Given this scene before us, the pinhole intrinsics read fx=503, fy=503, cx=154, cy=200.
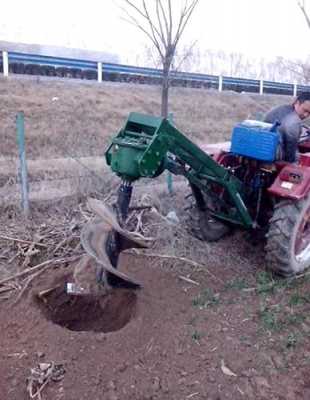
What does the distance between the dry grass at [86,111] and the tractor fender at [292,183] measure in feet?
21.2

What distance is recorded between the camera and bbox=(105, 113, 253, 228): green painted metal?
12.4 feet

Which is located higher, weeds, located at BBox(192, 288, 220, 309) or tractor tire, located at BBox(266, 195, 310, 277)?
tractor tire, located at BBox(266, 195, 310, 277)

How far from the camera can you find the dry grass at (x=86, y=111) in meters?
11.6

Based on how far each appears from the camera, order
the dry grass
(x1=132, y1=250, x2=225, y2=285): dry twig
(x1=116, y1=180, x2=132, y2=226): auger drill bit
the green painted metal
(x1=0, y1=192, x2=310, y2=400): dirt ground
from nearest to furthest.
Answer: (x1=0, y1=192, x2=310, y2=400): dirt ground, the green painted metal, (x1=116, y1=180, x2=132, y2=226): auger drill bit, (x1=132, y1=250, x2=225, y2=285): dry twig, the dry grass

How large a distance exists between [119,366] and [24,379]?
653 mm

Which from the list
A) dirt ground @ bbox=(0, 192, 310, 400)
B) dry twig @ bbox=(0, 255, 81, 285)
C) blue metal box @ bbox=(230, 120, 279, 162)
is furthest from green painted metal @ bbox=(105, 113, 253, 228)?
dry twig @ bbox=(0, 255, 81, 285)

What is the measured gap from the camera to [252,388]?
347cm

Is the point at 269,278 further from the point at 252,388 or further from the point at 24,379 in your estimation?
the point at 24,379

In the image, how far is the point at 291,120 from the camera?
480 centimetres

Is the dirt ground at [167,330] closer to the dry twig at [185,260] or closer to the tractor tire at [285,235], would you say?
the dry twig at [185,260]

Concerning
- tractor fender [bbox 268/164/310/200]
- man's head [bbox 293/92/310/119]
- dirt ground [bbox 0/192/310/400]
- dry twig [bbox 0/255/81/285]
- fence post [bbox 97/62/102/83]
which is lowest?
dirt ground [bbox 0/192/310/400]

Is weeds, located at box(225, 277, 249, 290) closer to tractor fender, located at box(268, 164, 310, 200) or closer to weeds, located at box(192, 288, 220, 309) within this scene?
weeds, located at box(192, 288, 220, 309)

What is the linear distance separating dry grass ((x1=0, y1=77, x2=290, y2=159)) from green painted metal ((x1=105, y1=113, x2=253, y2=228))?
20.9ft

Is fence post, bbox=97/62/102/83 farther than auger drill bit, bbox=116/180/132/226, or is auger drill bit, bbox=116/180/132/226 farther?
fence post, bbox=97/62/102/83
